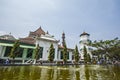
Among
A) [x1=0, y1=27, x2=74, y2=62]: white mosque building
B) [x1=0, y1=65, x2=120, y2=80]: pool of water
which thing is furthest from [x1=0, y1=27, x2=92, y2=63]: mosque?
[x1=0, y1=65, x2=120, y2=80]: pool of water

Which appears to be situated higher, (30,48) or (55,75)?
(30,48)

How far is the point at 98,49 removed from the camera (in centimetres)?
3622

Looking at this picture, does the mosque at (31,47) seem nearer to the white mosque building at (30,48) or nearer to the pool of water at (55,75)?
the white mosque building at (30,48)

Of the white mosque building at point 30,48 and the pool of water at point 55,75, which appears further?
the white mosque building at point 30,48

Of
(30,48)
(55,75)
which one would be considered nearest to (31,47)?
(30,48)

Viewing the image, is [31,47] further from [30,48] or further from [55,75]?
[55,75]

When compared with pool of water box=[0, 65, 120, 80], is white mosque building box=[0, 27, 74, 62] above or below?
above

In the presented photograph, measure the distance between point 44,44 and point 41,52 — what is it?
270 cm

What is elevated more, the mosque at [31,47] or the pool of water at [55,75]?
the mosque at [31,47]

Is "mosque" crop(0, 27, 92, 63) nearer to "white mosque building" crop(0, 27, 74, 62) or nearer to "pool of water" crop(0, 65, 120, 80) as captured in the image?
"white mosque building" crop(0, 27, 74, 62)

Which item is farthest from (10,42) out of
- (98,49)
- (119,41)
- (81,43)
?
(81,43)

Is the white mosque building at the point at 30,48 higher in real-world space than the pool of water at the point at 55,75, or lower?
higher

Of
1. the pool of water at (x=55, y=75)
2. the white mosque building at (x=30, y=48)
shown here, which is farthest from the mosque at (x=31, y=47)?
the pool of water at (x=55, y=75)

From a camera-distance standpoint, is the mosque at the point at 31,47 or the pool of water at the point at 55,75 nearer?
the pool of water at the point at 55,75
